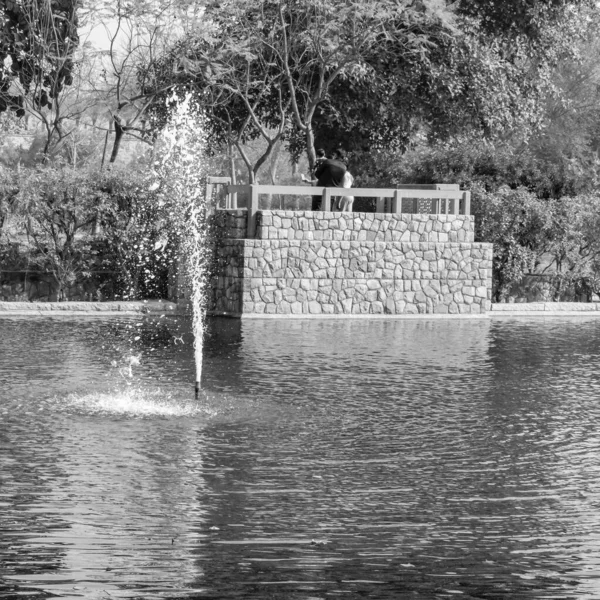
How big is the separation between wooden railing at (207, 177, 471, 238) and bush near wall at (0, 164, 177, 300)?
173 centimetres

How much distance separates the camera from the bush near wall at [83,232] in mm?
24922

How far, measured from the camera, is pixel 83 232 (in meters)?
25.8

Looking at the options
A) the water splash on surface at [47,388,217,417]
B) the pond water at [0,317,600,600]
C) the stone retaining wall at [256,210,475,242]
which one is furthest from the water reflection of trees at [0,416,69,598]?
the stone retaining wall at [256,210,475,242]

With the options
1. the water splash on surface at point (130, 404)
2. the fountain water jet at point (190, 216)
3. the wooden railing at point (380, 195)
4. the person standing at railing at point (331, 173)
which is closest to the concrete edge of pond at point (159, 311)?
the fountain water jet at point (190, 216)

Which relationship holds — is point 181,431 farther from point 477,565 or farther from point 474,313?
point 474,313

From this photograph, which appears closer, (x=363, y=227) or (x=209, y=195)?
(x=363, y=227)

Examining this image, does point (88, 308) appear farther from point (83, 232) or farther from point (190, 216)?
point (190, 216)

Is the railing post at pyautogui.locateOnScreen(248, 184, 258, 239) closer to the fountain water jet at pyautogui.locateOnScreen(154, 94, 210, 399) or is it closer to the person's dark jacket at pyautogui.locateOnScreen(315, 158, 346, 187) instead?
the fountain water jet at pyautogui.locateOnScreen(154, 94, 210, 399)

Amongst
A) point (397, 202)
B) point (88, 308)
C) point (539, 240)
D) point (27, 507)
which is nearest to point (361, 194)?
point (397, 202)

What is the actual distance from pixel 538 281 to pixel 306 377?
48.2ft

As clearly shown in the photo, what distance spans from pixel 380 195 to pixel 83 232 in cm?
585

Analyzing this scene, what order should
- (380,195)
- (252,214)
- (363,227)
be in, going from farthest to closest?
1. (380,195)
2. (363,227)
3. (252,214)

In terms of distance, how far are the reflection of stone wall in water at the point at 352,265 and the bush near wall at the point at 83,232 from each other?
1.51m

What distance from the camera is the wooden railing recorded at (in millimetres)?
25000
